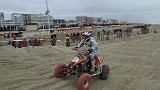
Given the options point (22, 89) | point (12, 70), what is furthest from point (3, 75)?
point (22, 89)

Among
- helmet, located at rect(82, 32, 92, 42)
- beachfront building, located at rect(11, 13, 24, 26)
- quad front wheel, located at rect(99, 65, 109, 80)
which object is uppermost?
beachfront building, located at rect(11, 13, 24, 26)

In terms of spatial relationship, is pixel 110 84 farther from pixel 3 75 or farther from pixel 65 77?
pixel 3 75

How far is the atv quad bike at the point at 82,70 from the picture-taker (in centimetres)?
606

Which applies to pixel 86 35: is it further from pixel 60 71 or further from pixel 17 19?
pixel 17 19

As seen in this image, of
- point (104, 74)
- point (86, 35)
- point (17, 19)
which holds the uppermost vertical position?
point (17, 19)

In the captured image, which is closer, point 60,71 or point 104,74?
point 60,71

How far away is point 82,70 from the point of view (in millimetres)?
6750

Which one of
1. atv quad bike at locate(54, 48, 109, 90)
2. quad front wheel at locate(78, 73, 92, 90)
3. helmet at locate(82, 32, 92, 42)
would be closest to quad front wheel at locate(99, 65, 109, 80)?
atv quad bike at locate(54, 48, 109, 90)

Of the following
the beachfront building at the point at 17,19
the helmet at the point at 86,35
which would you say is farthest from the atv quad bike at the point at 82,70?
the beachfront building at the point at 17,19

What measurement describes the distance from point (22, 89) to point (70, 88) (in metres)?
1.62

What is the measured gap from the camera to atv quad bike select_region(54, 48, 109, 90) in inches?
239

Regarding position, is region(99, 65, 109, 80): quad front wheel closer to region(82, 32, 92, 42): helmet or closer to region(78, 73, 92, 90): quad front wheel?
region(78, 73, 92, 90): quad front wheel

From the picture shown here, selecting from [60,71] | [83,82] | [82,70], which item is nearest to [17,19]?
[60,71]

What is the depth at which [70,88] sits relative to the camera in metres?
6.34
